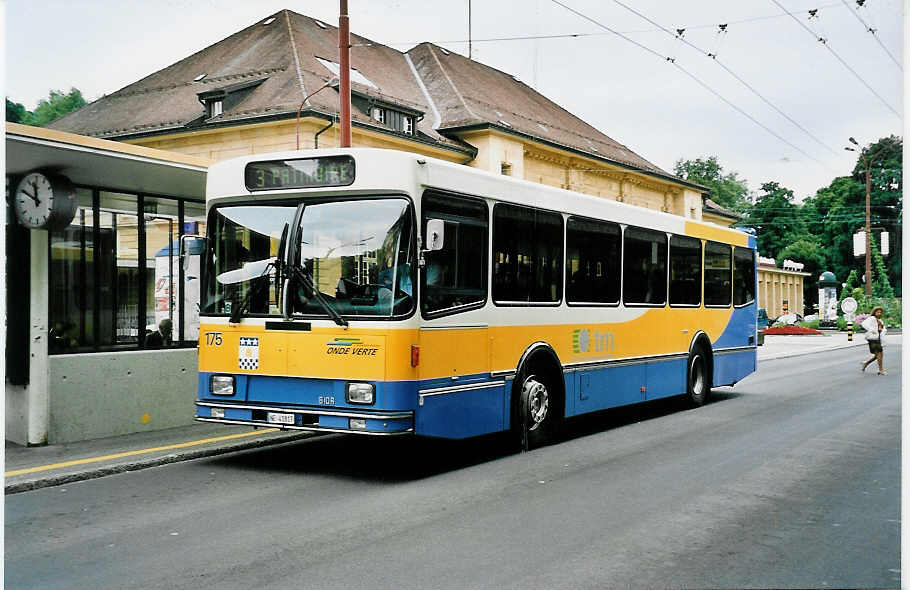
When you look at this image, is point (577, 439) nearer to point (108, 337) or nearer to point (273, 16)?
point (108, 337)

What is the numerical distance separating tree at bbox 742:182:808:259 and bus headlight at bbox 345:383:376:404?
73942mm

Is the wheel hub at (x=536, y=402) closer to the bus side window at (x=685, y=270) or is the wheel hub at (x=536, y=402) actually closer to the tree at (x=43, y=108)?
the bus side window at (x=685, y=270)

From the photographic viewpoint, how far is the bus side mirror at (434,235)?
900 cm

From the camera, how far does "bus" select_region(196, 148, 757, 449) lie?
9.05m

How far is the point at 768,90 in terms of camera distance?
20.6m

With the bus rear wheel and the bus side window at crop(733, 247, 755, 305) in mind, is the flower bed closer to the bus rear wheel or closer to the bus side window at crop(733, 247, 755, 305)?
the bus side window at crop(733, 247, 755, 305)

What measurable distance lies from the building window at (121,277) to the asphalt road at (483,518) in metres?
2.35

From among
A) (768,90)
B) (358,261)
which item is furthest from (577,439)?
(768,90)

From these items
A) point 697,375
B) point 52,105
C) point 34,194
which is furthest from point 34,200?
point 697,375

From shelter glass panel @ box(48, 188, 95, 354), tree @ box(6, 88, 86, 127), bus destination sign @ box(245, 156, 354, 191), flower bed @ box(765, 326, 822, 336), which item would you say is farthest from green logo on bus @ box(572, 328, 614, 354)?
flower bed @ box(765, 326, 822, 336)

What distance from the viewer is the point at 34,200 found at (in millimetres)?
10352

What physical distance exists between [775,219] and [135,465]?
82903 mm

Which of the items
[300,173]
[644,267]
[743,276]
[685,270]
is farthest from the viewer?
[743,276]

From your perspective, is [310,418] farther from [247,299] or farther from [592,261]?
[592,261]
